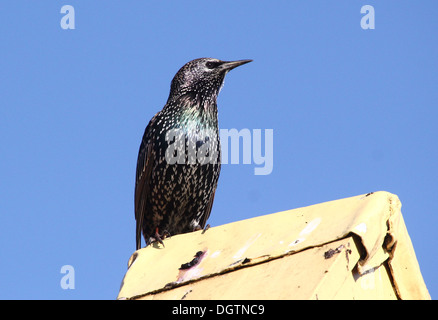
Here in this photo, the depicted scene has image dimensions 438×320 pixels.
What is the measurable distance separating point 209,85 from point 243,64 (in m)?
0.41

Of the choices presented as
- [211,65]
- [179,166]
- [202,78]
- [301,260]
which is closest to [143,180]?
[179,166]

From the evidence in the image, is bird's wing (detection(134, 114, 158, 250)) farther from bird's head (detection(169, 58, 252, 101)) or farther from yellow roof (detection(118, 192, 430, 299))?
yellow roof (detection(118, 192, 430, 299))

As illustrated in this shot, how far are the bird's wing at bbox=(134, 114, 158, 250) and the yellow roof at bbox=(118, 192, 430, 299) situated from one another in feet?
6.10

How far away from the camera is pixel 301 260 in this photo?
3.60 m

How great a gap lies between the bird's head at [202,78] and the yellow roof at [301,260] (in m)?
2.49

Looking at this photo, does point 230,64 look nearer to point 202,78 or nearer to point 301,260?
point 202,78

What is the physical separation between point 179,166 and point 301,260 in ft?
8.87

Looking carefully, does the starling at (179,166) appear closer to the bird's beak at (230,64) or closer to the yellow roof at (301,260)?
the bird's beak at (230,64)

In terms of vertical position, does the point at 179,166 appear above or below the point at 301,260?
above
